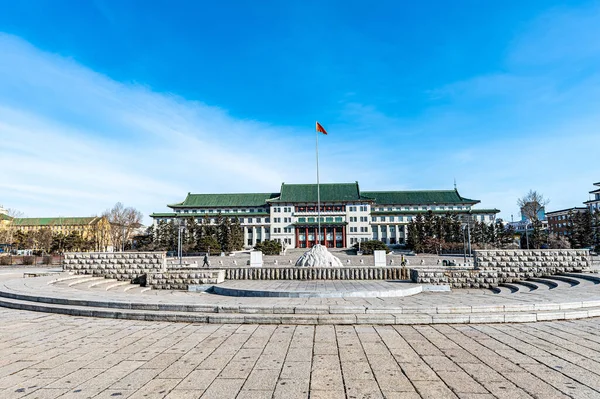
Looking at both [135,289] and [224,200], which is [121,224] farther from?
[135,289]

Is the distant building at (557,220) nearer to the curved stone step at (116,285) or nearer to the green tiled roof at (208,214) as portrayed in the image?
the green tiled roof at (208,214)

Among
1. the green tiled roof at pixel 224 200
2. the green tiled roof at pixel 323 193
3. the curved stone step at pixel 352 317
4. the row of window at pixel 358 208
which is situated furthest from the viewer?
the green tiled roof at pixel 224 200

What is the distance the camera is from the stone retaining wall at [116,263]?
53.5 feet

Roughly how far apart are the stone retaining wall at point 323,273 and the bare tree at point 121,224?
4909 centimetres

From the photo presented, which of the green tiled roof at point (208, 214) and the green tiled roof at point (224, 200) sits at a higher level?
the green tiled roof at point (224, 200)

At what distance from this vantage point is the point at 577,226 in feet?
153

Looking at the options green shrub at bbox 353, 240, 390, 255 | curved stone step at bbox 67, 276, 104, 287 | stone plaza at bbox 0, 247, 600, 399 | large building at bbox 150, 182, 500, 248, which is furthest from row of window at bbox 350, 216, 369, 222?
stone plaza at bbox 0, 247, 600, 399

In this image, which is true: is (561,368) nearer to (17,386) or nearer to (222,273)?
(17,386)

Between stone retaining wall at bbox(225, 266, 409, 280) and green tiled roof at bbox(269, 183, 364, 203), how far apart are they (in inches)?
2177

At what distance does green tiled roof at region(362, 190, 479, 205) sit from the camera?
73.2 m

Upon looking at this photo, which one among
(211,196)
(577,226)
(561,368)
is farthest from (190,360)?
(211,196)

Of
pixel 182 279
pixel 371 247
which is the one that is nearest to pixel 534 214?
pixel 371 247

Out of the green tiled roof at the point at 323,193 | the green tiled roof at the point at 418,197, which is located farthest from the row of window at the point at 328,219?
the green tiled roof at the point at 418,197

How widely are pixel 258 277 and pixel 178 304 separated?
7192 millimetres
